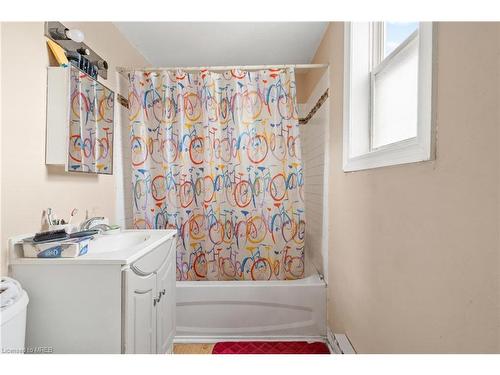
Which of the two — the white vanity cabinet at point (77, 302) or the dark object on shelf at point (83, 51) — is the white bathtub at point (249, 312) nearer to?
the white vanity cabinet at point (77, 302)

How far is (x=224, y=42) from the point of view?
2555 millimetres

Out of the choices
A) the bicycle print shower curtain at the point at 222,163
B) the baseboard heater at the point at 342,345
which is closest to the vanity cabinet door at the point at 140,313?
the bicycle print shower curtain at the point at 222,163

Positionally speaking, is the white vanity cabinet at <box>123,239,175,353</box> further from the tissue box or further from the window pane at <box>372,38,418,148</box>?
the window pane at <box>372,38,418,148</box>

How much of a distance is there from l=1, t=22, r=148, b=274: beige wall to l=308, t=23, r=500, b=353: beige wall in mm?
1553

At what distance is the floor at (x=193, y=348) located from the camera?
6.90 feet

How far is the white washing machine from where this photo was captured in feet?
3.05

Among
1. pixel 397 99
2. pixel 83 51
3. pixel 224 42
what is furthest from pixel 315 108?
pixel 83 51

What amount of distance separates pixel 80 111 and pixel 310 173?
2176 mm

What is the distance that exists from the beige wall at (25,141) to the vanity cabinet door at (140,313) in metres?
0.49

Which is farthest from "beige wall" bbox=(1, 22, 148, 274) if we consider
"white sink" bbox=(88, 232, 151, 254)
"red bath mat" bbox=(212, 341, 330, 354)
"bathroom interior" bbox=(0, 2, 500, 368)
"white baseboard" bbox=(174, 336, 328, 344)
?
"red bath mat" bbox=(212, 341, 330, 354)

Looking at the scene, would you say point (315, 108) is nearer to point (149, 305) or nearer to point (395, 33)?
point (395, 33)

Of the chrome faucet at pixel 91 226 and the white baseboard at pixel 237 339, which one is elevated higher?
the chrome faucet at pixel 91 226

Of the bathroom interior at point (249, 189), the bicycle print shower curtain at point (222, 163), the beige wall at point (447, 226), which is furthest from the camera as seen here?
the bicycle print shower curtain at point (222, 163)

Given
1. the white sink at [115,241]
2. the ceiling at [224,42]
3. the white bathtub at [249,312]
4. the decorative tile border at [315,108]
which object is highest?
the ceiling at [224,42]
